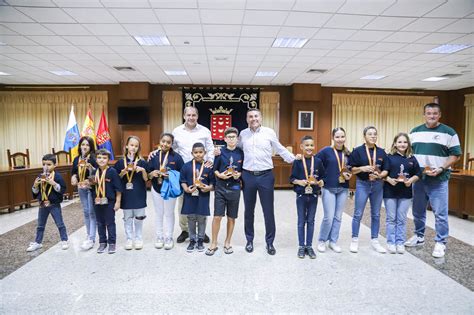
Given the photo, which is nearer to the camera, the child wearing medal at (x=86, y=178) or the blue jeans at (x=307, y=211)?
the blue jeans at (x=307, y=211)

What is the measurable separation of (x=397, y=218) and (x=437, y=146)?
951 millimetres

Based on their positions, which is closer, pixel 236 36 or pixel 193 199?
pixel 193 199

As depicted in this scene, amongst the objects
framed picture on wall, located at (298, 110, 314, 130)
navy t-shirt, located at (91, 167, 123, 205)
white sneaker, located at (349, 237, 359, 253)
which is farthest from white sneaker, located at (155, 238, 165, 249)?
framed picture on wall, located at (298, 110, 314, 130)

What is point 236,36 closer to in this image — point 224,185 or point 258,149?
point 258,149

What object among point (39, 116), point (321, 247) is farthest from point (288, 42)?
point (39, 116)

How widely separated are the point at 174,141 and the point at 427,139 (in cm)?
303

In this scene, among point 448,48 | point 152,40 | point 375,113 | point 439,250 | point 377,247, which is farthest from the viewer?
point 375,113

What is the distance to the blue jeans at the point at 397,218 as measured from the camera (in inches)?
131

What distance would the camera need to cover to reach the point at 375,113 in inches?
383

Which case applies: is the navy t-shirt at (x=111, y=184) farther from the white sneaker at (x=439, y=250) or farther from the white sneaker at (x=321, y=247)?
the white sneaker at (x=439, y=250)

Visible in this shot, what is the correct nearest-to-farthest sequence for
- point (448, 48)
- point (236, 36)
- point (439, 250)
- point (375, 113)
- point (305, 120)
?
point (439, 250) < point (236, 36) < point (448, 48) < point (305, 120) < point (375, 113)

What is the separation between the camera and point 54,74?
25.0ft

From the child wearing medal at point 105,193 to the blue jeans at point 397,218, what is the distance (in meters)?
3.09

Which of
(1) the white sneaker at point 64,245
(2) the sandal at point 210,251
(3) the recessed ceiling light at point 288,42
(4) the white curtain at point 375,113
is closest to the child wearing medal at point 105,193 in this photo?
(1) the white sneaker at point 64,245
